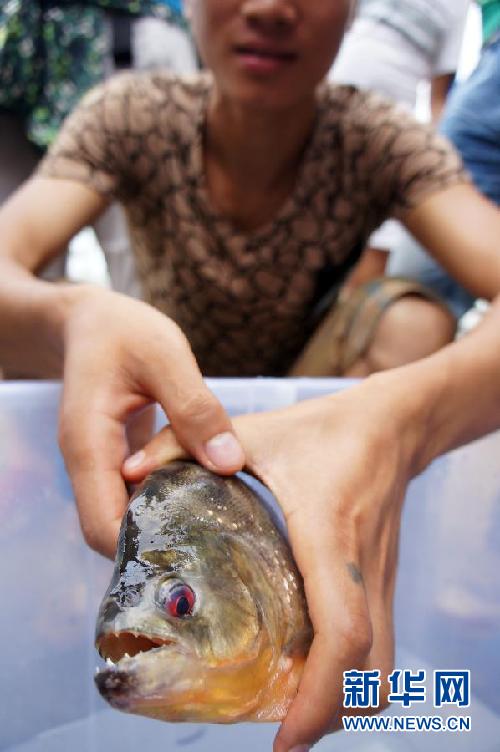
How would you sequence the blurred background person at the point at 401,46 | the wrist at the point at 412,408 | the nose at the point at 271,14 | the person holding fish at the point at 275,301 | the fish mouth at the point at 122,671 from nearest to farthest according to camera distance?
the fish mouth at the point at 122,671, the person holding fish at the point at 275,301, the wrist at the point at 412,408, the nose at the point at 271,14, the blurred background person at the point at 401,46

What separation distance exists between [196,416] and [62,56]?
1.38 metres

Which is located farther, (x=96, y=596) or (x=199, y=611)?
(x=96, y=596)

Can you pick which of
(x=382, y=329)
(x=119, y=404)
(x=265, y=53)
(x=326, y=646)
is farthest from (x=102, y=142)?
(x=326, y=646)

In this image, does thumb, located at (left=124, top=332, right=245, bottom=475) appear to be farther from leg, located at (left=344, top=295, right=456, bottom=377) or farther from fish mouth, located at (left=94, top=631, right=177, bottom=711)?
leg, located at (left=344, top=295, right=456, bottom=377)

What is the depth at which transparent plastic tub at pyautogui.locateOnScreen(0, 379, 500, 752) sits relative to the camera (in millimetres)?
962

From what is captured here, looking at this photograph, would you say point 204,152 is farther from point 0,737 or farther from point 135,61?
point 0,737

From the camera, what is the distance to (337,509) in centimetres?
64

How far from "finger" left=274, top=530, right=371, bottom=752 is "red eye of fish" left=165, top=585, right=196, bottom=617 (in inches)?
4.6

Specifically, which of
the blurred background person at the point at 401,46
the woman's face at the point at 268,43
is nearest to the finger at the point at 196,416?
the woman's face at the point at 268,43

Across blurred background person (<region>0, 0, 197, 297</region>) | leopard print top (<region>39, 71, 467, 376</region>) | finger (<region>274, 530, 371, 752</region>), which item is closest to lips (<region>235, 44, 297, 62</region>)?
leopard print top (<region>39, 71, 467, 376</region>)

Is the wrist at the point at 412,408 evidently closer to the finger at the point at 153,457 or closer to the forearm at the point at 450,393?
the forearm at the point at 450,393

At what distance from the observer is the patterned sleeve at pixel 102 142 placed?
129 cm

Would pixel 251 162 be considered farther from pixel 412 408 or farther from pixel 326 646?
pixel 326 646

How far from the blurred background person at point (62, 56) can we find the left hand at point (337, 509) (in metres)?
1.07
